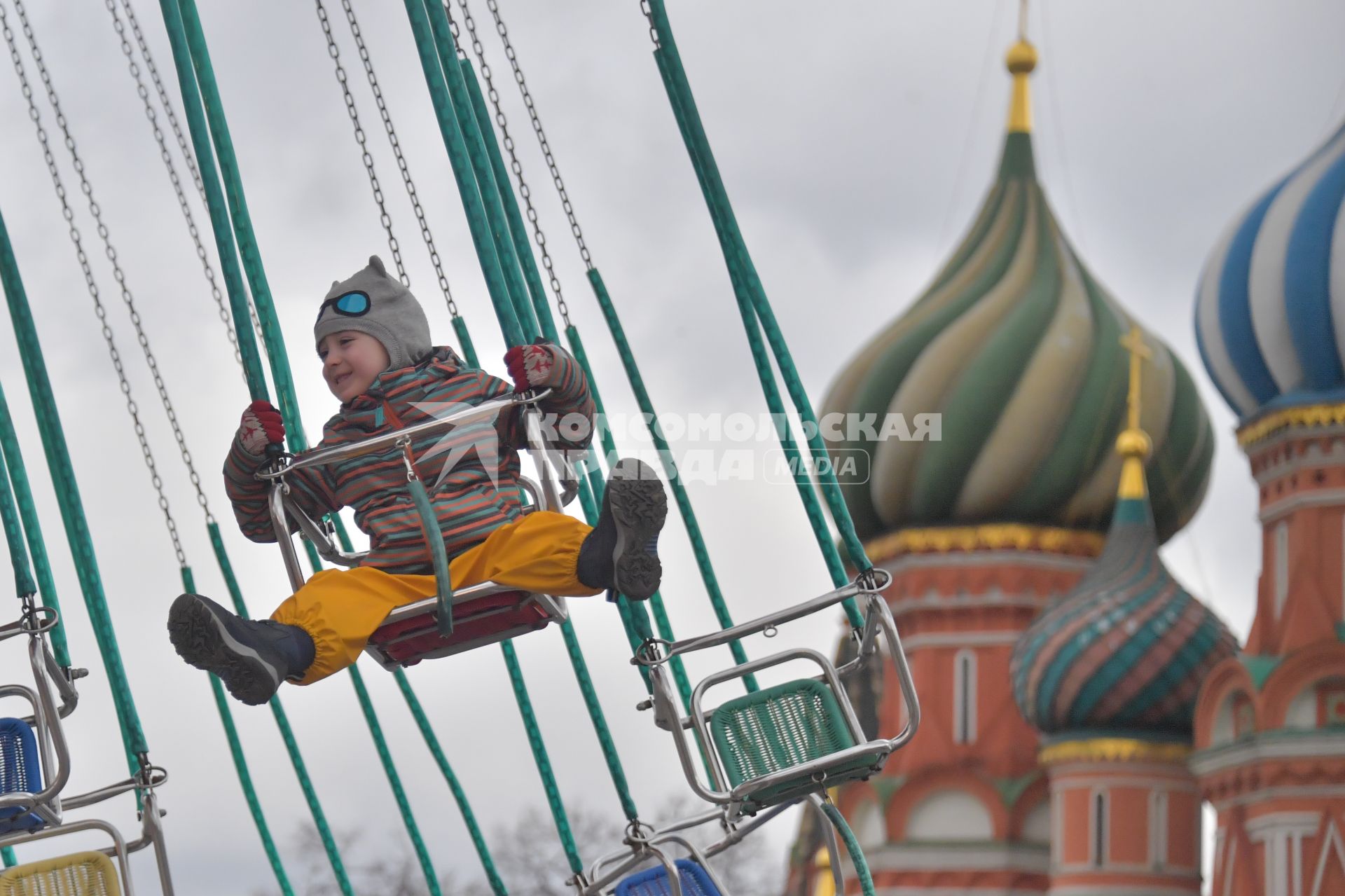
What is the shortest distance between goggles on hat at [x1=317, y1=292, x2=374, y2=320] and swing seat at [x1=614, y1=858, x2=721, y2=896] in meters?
1.72

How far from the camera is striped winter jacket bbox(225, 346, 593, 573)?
5.93 meters

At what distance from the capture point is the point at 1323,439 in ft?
68.8

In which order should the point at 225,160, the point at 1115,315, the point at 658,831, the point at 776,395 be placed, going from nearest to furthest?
the point at 658,831 < the point at 776,395 < the point at 225,160 < the point at 1115,315

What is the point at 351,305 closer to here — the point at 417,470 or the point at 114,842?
the point at 417,470

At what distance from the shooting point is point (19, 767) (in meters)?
6.47

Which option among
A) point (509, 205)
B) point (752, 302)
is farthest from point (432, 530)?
point (509, 205)

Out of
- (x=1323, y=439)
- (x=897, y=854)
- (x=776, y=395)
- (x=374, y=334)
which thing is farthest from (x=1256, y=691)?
(x=374, y=334)

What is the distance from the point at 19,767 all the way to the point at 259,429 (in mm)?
1331

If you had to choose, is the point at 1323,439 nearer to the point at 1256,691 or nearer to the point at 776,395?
the point at 1256,691

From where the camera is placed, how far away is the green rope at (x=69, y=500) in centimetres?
685

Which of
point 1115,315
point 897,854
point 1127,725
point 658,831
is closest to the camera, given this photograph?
point 658,831

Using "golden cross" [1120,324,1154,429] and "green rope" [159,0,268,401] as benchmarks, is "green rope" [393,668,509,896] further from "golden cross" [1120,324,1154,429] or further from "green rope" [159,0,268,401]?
"golden cross" [1120,324,1154,429]

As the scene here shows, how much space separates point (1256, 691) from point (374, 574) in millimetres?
15868

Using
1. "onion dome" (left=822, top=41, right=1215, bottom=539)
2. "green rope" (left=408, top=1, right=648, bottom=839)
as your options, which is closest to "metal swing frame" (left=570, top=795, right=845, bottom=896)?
"green rope" (left=408, top=1, right=648, bottom=839)
